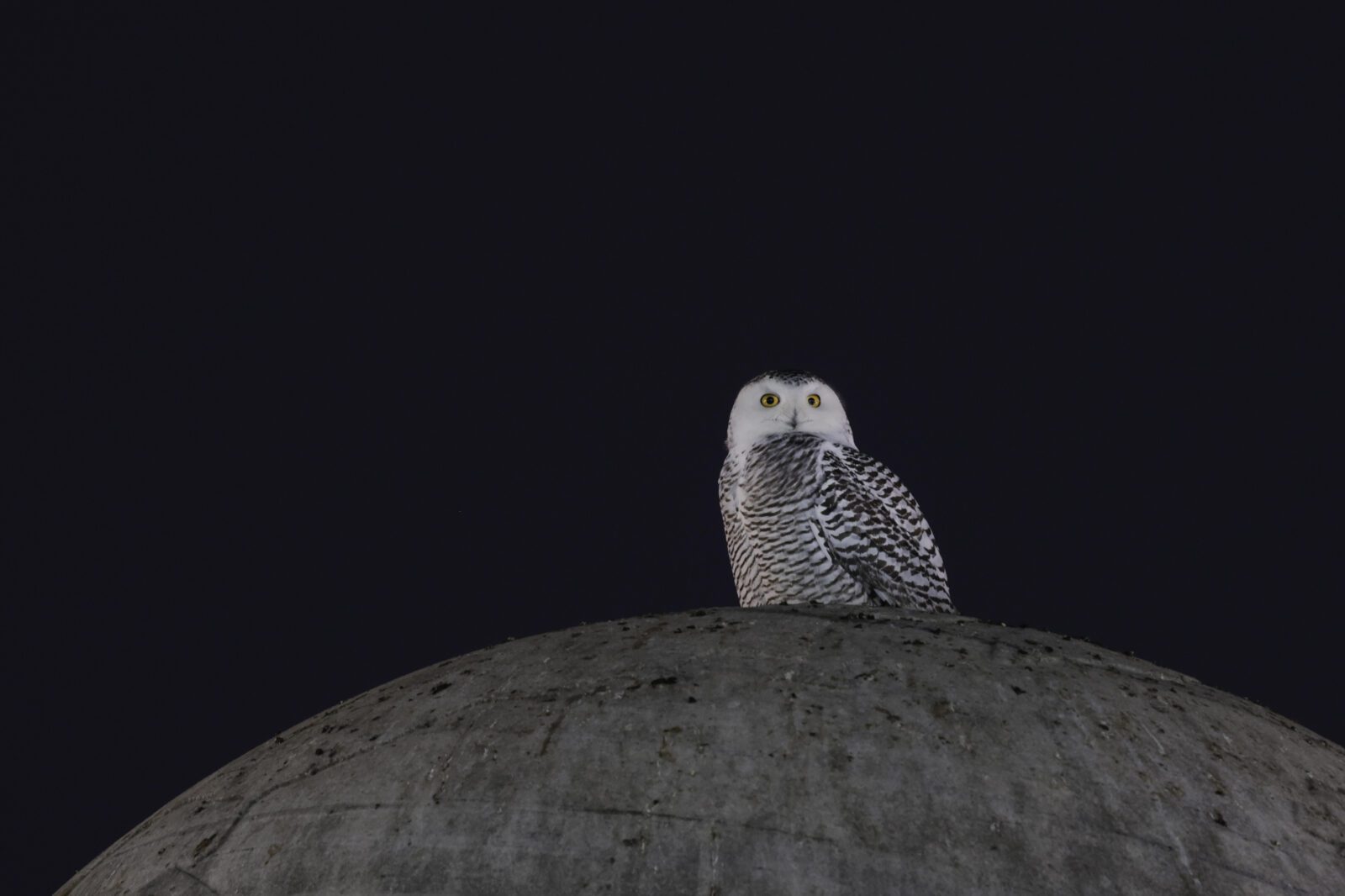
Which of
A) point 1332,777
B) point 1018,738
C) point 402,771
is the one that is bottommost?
point 1332,777

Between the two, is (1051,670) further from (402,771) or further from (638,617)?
(402,771)

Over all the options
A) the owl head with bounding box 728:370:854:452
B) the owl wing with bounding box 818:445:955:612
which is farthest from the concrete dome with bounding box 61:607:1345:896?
the owl head with bounding box 728:370:854:452

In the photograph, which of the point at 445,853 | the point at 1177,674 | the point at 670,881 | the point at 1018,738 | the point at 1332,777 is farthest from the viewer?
the point at 1177,674

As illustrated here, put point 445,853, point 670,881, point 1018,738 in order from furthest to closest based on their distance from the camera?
point 1018,738 → point 445,853 → point 670,881

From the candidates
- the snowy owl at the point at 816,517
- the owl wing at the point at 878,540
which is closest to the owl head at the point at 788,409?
the snowy owl at the point at 816,517

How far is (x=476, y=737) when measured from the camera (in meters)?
3.62

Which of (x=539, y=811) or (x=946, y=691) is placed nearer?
(x=539, y=811)

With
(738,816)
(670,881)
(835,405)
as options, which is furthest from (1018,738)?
(835,405)

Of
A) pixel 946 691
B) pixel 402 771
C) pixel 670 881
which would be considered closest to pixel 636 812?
pixel 670 881

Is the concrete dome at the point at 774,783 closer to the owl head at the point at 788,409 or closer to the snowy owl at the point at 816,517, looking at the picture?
the snowy owl at the point at 816,517

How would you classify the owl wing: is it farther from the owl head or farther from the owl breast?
the owl head

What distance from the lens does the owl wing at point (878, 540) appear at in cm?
709

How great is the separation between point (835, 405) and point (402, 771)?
16.3 ft

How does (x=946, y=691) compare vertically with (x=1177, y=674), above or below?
above
